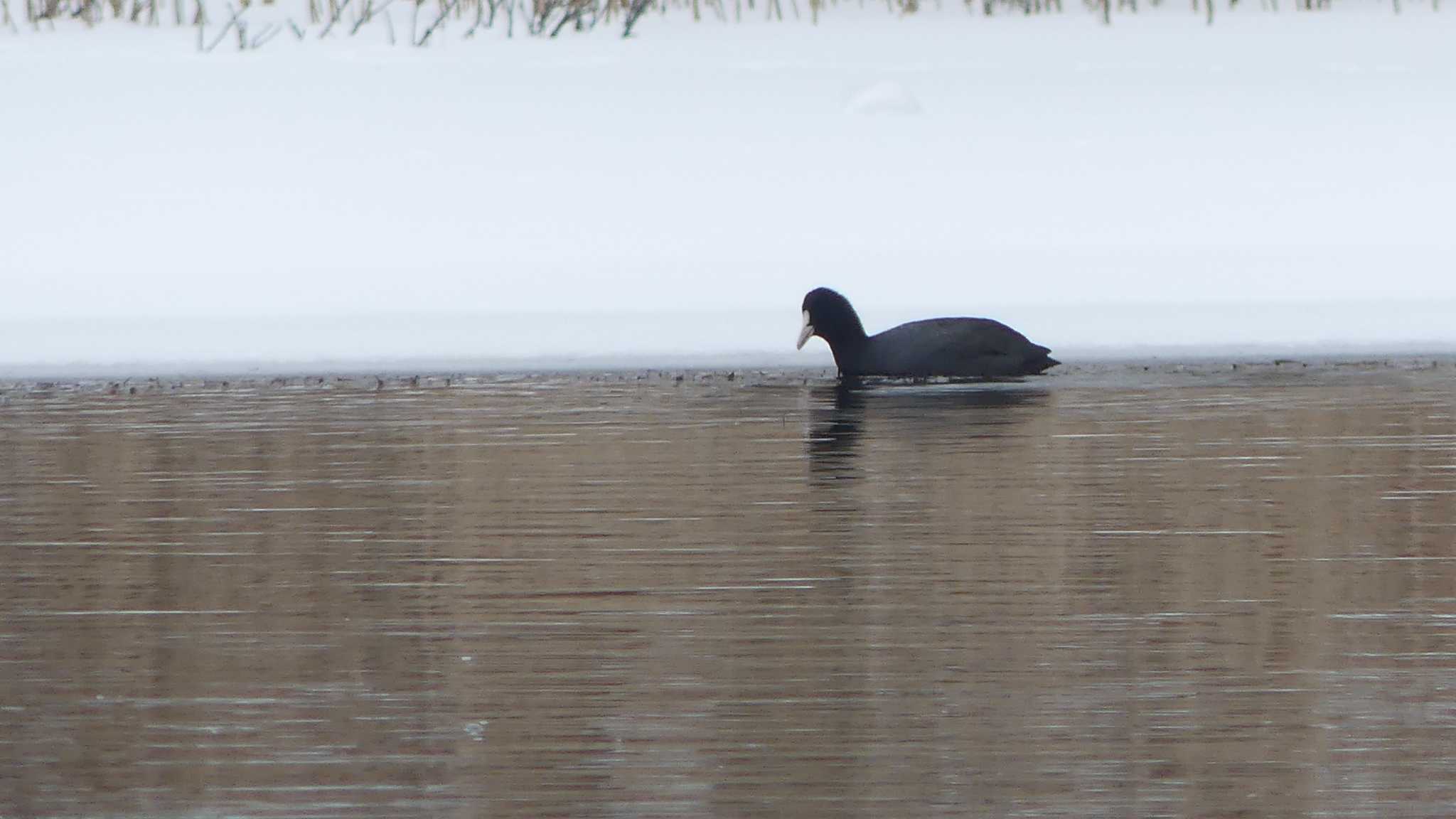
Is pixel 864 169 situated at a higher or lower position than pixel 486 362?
higher

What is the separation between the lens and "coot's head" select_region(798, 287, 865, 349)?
13117 mm

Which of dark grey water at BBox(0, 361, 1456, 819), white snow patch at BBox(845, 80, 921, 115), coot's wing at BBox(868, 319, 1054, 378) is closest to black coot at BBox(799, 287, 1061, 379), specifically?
coot's wing at BBox(868, 319, 1054, 378)

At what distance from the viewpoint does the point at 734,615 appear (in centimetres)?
625

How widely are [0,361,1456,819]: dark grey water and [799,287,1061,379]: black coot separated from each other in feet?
6.70

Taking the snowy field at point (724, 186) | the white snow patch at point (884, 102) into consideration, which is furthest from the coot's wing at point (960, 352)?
the white snow patch at point (884, 102)

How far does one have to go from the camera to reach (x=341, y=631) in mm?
6129

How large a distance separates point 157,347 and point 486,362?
1.87 meters

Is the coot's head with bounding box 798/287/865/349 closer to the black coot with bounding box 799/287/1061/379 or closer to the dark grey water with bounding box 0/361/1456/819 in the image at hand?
the black coot with bounding box 799/287/1061/379

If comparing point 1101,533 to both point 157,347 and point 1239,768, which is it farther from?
point 157,347

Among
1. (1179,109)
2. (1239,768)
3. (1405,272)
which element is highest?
(1179,109)

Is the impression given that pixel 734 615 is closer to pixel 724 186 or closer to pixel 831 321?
pixel 831 321

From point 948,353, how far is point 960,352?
0.19 ft

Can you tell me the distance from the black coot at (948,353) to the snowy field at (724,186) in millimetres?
943

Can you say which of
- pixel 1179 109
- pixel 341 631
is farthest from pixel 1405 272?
pixel 341 631
